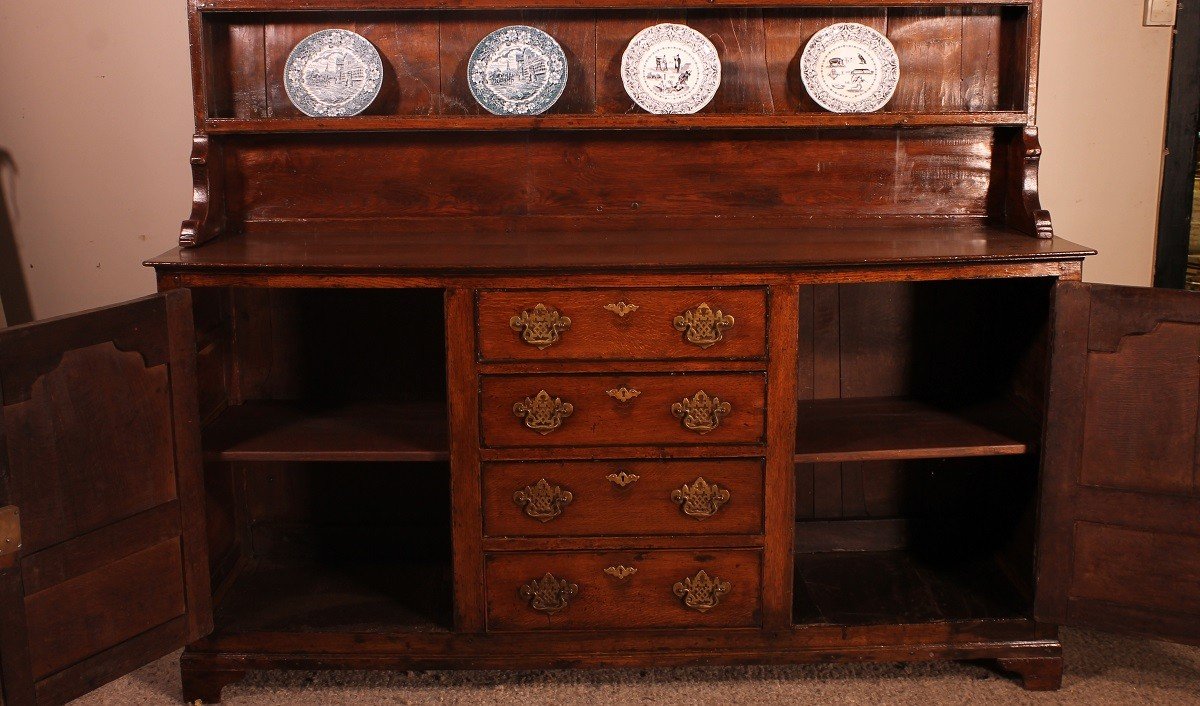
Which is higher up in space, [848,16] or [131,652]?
[848,16]

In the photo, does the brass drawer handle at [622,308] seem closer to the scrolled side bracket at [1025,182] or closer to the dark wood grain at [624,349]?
the dark wood grain at [624,349]

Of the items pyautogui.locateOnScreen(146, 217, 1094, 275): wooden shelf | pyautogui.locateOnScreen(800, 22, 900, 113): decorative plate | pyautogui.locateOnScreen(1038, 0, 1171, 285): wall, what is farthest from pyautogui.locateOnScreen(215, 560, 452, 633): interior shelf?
pyautogui.locateOnScreen(1038, 0, 1171, 285): wall

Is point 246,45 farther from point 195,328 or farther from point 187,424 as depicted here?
point 187,424

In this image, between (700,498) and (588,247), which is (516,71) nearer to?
(588,247)

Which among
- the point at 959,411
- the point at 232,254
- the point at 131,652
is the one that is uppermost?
the point at 232,254

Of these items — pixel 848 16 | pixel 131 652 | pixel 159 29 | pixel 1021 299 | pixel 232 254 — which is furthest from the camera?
pixel 159 29

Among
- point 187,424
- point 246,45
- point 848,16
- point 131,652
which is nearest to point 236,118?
point 246,45

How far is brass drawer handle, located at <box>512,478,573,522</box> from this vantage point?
7.67ft

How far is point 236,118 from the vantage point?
2.61 m

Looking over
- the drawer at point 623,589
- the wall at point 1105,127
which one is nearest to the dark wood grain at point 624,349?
the drawer at point 623,589

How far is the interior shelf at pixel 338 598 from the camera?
249cm

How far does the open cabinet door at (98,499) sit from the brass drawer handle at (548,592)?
2.28ft

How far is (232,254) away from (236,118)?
0.45 meters

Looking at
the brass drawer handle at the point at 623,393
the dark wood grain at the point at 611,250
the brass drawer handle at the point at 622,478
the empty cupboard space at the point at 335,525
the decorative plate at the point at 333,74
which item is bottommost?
the empty cupboard space at the point at 335,525
